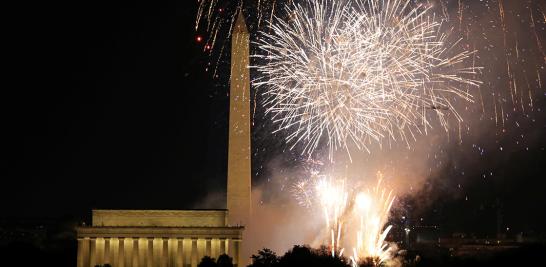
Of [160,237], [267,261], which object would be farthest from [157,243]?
[267,261]

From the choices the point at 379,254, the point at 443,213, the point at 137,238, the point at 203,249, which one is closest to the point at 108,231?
the point at 137,238

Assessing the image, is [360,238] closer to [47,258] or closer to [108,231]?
[108,231]

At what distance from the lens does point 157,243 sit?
102 m

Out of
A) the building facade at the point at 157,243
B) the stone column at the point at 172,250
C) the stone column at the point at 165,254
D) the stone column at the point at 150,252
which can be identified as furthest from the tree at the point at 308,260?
the stone column at the point at 150,252

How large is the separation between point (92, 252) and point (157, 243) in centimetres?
604

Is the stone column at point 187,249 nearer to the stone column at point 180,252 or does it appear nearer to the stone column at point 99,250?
the stone column at point 180,252

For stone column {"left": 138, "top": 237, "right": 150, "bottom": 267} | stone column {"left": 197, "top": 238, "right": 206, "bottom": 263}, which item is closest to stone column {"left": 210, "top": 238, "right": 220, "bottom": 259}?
stone column {"left": 197, "top": 238, "right": 206, "bottom": 263}

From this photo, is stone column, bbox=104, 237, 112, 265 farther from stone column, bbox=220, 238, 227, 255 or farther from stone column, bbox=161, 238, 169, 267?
stone column, bbox=220, 238, 227, 255

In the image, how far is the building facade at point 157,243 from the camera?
331ft

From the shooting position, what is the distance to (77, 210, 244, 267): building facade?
101m

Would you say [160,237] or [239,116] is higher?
[239,116]

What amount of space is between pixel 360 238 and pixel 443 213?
66837mm

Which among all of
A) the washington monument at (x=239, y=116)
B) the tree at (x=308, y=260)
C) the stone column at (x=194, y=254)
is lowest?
the tree at (x=308, y=260)

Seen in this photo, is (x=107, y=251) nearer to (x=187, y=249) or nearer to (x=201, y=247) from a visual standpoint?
(x=187, y=249)
